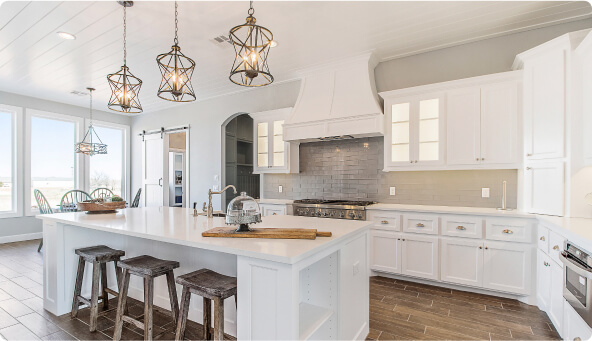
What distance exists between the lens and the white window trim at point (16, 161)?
5602mm

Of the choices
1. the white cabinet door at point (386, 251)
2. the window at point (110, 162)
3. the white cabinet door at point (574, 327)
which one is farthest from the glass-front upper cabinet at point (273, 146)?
the window at point (110, 162)

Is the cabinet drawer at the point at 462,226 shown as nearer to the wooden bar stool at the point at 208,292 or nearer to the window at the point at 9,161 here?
the wooden bar stool at the point at 208,292

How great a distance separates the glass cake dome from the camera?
1.93 metres

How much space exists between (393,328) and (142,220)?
2.34 metres

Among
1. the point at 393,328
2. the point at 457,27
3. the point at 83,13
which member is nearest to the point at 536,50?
the point at 457,27

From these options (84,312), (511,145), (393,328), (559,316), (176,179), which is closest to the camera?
(559,316)

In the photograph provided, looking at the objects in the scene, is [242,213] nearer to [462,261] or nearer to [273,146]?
[462,261]

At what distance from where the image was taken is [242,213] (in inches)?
76.2

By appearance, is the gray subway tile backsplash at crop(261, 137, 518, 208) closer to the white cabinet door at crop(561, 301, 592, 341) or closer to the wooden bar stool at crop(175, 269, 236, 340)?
the white cabinet door at crop(561, 301, 592, 341)

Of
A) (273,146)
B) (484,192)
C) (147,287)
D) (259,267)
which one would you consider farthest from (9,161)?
(484,192)

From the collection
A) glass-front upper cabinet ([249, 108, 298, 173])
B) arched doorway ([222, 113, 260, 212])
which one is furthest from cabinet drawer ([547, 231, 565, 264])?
arched doorway ([222, 113, 260, 212])

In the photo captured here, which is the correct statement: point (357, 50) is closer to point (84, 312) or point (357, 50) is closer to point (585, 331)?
point (585, 331)

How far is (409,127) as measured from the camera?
3.74 m

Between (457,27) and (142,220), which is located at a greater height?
(457,27)
